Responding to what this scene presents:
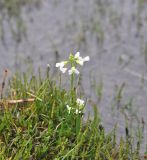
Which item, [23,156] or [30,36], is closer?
[23,156]

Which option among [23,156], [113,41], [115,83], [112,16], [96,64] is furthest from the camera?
[112,16]

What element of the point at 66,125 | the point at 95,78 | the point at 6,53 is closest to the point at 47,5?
the point at 6,53

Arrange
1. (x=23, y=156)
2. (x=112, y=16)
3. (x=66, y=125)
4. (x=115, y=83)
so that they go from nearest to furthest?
(x=23, y=156)
(x=66, y=125)
(x=115, y=83)
(x=112, y=16)

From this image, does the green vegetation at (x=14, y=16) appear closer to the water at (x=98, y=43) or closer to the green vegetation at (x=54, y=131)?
the water at (x=98, y=43)

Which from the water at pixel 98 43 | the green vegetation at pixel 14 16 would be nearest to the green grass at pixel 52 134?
the water at pixel 98 43

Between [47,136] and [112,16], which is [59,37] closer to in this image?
[112,16]


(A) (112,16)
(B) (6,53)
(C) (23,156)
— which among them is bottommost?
(C) (23,156)

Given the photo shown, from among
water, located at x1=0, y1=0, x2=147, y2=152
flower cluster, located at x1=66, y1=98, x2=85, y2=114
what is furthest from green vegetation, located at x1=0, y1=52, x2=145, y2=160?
water, located at x1=0, y1=0, x2=147, y2=152
